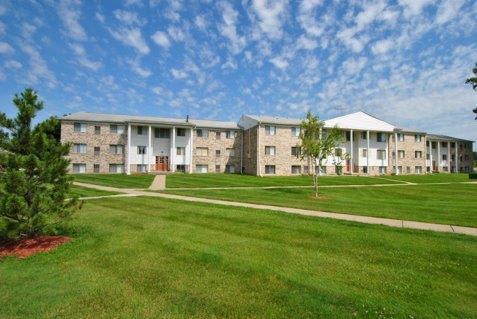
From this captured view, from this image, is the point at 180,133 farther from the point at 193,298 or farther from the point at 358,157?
the point at 193,298

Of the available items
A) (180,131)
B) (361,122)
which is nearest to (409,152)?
(361,122)

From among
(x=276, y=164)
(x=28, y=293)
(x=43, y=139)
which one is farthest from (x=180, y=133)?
(x=28, y=293)

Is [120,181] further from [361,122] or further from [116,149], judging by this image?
[361,122]

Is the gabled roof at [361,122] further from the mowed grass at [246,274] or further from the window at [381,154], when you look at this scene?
the mowed grass at [246,274]

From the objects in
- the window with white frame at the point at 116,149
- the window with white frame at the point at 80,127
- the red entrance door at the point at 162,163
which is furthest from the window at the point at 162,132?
the window with white frame at the point at 80,127

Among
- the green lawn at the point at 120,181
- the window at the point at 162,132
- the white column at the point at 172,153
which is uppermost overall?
the window at the point at 162,132

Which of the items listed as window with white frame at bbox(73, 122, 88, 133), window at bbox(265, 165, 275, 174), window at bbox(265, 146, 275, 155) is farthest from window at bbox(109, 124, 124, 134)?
window at bbox(265, 165, 275, 174)

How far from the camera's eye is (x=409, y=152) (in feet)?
172

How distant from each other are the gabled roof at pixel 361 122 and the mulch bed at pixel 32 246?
4253 centimetres

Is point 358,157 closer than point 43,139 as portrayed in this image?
No

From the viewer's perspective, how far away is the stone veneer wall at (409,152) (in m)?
51.2

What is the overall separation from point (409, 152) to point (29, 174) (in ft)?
185

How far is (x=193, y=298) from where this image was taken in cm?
555

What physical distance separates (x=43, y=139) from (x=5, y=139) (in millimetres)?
1008
